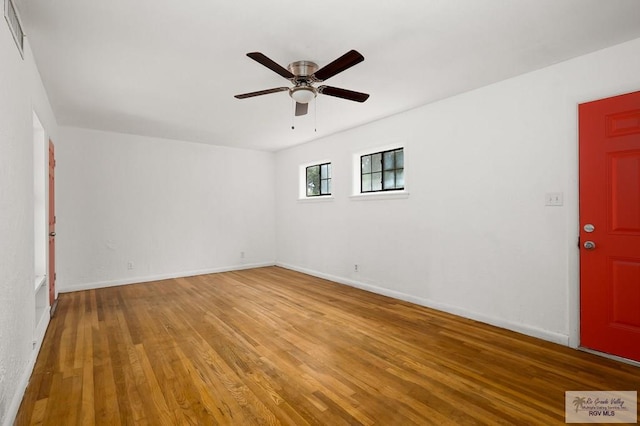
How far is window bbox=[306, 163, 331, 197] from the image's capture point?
582 centimetres

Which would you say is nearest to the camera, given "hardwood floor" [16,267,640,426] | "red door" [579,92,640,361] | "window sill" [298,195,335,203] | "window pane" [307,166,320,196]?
"hardwood floor" [16,267,640,426]

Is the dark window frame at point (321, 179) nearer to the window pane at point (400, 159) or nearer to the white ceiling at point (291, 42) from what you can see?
the window pane at point (400, 159)

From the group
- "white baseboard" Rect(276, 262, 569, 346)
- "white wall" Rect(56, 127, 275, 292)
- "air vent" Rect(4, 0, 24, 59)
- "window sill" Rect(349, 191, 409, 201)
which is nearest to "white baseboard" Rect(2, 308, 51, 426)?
"white wall" Rect(56, 127, 275, 292)

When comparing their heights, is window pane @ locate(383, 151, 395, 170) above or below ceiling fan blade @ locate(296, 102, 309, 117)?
below

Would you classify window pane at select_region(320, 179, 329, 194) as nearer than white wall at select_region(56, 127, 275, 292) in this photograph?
No

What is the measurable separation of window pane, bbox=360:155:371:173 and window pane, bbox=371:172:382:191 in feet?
0.48

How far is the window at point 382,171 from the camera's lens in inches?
174

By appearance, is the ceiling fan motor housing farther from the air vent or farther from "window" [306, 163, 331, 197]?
"window" [306, 163, 331, 197]

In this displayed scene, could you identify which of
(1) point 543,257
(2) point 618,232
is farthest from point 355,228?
(2) point 618,232

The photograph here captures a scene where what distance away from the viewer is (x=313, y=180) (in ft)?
20.3

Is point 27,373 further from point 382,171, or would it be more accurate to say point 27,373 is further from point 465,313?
point 382,171

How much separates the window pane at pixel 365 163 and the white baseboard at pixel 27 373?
14.2 ft

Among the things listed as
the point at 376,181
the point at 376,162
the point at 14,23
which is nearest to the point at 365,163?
the point at 376,162

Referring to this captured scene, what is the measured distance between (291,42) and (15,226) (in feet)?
7.54
